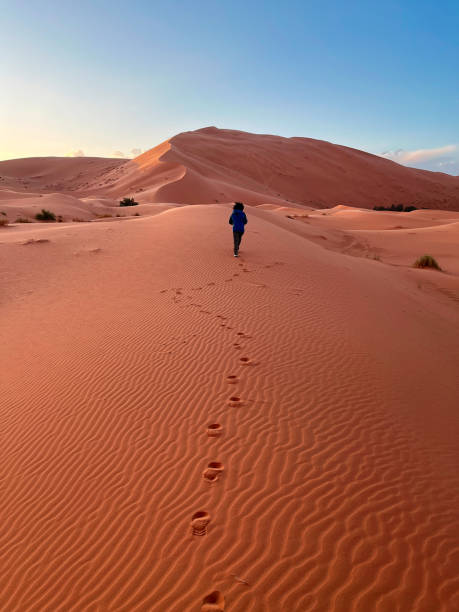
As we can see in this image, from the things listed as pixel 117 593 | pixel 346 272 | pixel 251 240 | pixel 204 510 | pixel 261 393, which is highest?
pixel 251 240

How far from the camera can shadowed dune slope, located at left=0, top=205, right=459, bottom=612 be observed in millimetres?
2398

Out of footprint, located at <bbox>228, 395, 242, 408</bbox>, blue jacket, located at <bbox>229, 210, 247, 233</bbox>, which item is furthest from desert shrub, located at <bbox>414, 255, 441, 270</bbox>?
footprint, located at <bbox>228, 395, 242, 408</bbox>

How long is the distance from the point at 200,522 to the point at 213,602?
0.55 metres

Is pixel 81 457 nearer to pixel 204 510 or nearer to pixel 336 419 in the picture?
pixel 204 510

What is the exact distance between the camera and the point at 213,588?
2307 mm

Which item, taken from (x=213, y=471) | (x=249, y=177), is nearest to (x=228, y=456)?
(x=213, y=471)

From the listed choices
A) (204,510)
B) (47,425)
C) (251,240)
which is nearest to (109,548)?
(204,510)

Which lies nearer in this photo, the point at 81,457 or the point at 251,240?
the point at 81,457

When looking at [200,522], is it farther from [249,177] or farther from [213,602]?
[249,177]

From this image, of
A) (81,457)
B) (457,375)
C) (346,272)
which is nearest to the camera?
(81,457)

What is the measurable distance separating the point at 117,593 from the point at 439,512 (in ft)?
7.74

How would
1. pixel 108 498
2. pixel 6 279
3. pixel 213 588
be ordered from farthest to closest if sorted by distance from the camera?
pixel 6 279 < pixel 108 498 < pixel 213 588

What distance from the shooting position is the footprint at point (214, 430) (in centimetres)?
365

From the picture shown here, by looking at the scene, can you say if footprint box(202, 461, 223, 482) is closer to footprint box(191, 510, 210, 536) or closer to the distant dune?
footprint box(191, 510, 210, 536)
